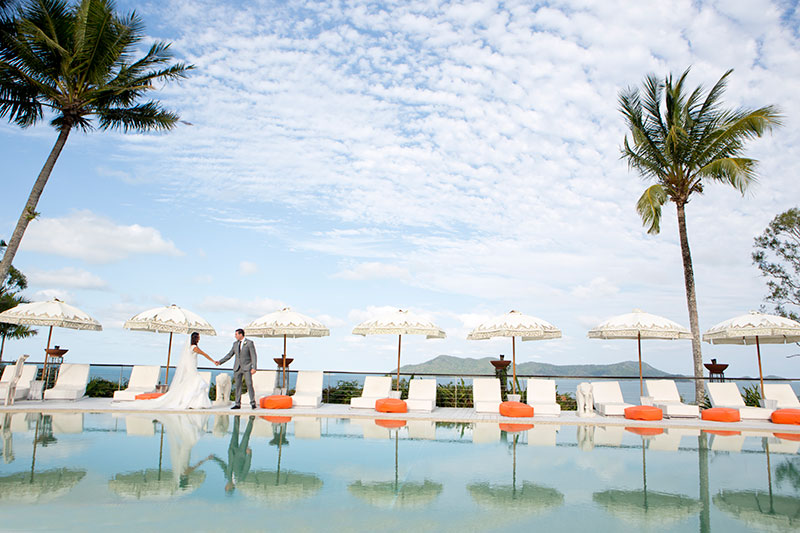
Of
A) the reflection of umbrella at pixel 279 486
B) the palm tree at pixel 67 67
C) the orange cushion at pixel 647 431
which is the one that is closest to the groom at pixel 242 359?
the palm tree at pixel 67 67

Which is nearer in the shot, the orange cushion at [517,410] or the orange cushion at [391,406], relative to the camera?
the orange cushion at [517,410]

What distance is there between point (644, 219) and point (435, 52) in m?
8.49

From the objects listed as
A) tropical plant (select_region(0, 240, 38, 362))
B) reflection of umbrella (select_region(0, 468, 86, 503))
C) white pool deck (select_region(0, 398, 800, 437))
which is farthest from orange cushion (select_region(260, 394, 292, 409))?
tropical plant (select_region(0, 240, 38, 362))

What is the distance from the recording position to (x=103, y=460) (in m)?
6.95

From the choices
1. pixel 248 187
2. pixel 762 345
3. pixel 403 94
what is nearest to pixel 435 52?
pixel 403 94

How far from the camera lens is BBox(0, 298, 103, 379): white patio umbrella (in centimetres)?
1393

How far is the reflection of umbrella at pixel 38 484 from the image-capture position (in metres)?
5.05

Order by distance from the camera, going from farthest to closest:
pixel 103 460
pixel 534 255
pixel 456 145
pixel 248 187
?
pixel 534 255
pixel 248 187
pixel 456 145
pixel 103 460

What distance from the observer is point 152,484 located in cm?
575

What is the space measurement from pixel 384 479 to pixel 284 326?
27.5 ft

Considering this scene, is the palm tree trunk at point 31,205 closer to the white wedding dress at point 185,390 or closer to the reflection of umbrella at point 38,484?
the white wedding dress at point 185,390

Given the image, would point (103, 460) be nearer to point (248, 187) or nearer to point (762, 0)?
point (248, 187)

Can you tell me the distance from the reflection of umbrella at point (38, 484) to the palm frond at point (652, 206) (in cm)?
1592

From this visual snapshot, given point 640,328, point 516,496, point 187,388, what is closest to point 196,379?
point 187,388
